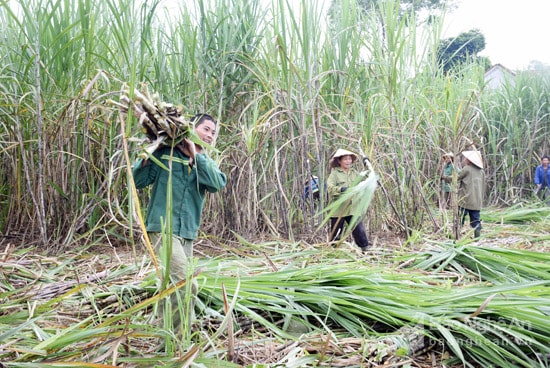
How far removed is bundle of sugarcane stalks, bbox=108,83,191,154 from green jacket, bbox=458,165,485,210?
12.2 ft

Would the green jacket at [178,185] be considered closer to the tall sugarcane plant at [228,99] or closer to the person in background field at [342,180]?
the tall sugarcane plant at [228,99]

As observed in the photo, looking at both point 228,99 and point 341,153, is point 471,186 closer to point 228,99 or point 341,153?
point 341,153

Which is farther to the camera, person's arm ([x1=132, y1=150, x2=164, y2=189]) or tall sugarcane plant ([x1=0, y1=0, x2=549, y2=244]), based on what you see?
tall sugarcane plant ([x1=0, y1=0, x2=549, y2=244])

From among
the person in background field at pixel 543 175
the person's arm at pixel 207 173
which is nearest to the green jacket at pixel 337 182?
the person's arm at pixel 207 173

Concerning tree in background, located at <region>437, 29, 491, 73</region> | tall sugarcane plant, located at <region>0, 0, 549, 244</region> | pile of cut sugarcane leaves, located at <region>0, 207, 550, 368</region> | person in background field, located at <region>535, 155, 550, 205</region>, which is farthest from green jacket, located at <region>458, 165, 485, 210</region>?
person in background field, located at <region>535, 155, 550, 205</region>

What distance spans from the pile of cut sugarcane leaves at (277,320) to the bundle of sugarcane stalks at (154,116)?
43cm

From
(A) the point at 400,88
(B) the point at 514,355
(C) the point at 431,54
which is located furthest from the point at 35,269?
(C) the point at 431,54

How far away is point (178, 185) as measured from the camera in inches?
89.8

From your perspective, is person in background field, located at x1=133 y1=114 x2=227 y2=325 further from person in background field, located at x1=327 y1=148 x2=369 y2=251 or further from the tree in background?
the tree in background

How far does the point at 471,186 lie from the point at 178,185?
358 centimetres

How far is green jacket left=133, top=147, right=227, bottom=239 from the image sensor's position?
2.24 meters

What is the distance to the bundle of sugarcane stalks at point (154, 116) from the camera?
1.76m

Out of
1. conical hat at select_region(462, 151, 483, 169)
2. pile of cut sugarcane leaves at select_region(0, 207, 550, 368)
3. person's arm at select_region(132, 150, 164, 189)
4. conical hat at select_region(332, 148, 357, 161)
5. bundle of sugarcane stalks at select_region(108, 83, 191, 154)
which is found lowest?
pile of cut sugarcane leaves at select_region(0, 207, 550, 368)

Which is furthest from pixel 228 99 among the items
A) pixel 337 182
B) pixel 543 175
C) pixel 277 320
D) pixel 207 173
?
pixel 543 175
